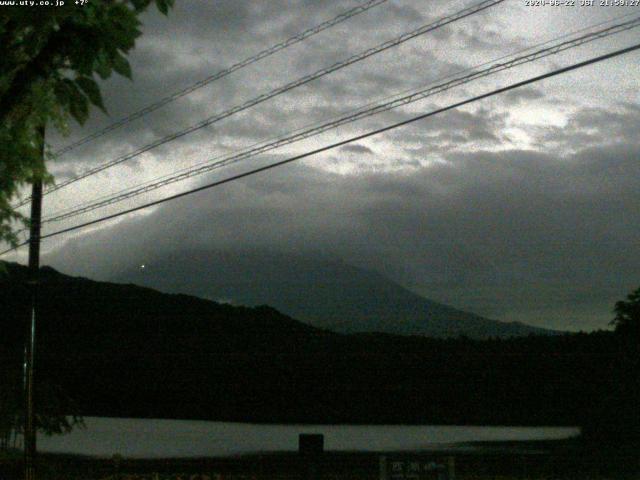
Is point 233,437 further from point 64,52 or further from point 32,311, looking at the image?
point 64,52

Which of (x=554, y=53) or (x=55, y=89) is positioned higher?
(x=554, y=53)

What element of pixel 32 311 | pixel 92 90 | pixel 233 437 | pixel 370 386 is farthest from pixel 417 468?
pixel 370 386

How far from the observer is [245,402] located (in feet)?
613

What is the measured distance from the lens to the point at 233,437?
419ft

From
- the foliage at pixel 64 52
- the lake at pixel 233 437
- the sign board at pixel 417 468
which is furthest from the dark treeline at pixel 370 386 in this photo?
the foliage at pixel 64 52

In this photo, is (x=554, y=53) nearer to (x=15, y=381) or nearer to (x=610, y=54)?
(x=610, y=54)

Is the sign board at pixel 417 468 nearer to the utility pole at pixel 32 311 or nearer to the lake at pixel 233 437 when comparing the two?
the utility pole at pixel 32 311

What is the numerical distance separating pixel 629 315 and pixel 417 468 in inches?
2385

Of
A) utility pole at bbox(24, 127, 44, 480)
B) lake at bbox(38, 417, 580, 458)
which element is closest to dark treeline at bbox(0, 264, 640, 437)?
lake at bbox(38, 417, 580, 458)

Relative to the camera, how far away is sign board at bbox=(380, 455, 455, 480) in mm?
13695

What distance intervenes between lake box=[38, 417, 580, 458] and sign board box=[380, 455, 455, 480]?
69.2 metres

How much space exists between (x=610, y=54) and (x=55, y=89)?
32.8 feet

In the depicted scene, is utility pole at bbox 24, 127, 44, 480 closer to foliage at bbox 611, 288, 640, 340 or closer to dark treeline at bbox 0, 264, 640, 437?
foliage at bbox 611, 288, 640, 340

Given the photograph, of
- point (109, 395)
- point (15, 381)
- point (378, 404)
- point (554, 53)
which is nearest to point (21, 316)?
point (109, 395)
